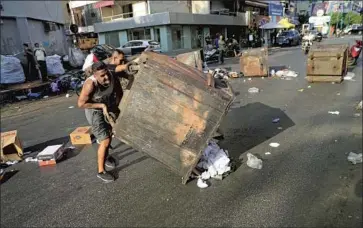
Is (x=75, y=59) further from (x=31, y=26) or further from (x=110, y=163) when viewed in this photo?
(x=110, y=163)

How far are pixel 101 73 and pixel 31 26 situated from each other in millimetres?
14052

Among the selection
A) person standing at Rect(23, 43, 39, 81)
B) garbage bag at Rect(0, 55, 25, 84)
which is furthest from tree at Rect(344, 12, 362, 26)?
garbage bag at Rect(0, 55, 25, 84)

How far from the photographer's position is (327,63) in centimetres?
900

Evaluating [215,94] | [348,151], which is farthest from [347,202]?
[215,94]

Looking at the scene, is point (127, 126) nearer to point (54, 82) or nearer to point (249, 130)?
point (249, 130)

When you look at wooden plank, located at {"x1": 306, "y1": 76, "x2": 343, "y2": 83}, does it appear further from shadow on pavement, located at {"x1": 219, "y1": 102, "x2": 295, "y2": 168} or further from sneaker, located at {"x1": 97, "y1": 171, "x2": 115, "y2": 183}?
sneaker, located at {"x1": 97, "y1": 171, "x2": 115, "y2": 183}

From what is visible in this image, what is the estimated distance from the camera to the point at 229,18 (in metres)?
31.9

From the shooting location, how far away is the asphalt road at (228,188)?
3.00 meters

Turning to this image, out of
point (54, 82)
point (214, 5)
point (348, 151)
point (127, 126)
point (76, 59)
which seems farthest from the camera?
point (214, 5)

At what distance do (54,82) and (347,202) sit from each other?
10.4 metres

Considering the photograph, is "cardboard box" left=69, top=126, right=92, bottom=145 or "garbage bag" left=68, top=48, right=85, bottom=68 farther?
"garbage bag" left=68, top=48, right=85, bottom=68

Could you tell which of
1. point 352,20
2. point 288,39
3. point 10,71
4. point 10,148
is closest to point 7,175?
point 10,148

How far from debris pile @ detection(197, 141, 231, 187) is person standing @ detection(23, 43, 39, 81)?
10.2 meters

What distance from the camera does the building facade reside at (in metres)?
13.2
